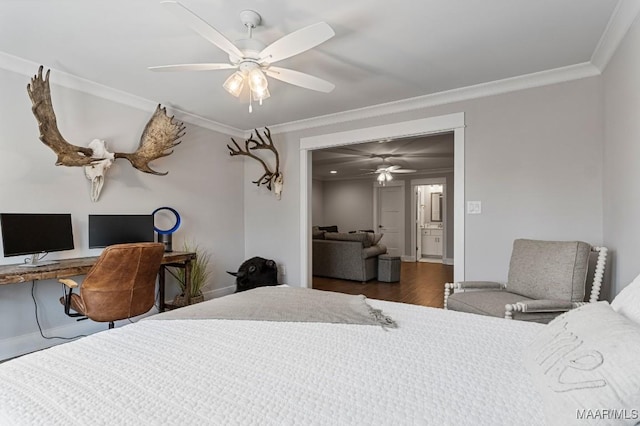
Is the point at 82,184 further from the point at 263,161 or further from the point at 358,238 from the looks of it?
the point at 358,238

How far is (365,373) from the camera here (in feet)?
3.34

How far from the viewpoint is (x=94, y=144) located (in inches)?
123

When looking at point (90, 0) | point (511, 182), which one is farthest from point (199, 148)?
point (511, 182)

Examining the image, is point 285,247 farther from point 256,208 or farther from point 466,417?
point 466,417

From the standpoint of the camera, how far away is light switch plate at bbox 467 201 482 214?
320 cm

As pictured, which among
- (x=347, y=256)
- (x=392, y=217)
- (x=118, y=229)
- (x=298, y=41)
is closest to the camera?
(x=298, y=41)

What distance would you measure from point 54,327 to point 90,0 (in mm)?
2706

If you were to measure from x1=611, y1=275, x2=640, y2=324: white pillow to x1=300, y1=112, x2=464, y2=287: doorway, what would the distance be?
218 cm

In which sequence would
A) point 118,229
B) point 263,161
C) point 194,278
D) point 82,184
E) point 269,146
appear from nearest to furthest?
point 82,184 < point 118,229 < point 194,278 < point 269,146 < point 263,161

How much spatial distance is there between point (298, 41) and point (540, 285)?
8.03 feet

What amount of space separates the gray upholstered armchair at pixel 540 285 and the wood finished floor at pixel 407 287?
1602 mm

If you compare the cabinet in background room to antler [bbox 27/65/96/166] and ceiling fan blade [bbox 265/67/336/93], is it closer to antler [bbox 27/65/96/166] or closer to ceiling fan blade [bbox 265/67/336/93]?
ceiling fan blade [bbox 265/67/336/93]

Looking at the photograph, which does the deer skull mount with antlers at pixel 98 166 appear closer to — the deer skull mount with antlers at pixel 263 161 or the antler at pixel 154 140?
the antler at pixel 154 140

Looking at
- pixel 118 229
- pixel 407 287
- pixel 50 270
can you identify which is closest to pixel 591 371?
pixel 50 270
